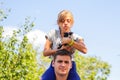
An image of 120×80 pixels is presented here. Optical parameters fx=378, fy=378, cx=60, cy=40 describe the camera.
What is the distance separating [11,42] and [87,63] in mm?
33958

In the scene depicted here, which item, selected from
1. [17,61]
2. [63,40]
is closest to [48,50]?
[63,40]

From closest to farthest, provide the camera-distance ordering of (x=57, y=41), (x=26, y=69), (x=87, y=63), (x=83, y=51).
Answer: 1. (x=83, y=51)
2. (x=57, y=41)
3. (x=26, y=69)
4. (x=87, y=63)

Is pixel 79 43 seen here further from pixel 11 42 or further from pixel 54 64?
pixel 11 42

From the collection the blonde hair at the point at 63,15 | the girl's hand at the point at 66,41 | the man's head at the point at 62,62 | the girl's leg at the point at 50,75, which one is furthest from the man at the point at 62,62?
the blonde hair at the point at 63,15

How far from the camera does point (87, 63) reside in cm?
5191

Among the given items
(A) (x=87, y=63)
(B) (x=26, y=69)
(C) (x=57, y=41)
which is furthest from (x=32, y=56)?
(A) (x=87, y=63)

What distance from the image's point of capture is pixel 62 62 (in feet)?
18.2

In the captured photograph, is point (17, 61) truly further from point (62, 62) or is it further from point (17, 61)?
point (62, 62)

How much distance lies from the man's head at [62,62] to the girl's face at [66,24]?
0.38 metres

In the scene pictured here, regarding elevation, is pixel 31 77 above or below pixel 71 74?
below

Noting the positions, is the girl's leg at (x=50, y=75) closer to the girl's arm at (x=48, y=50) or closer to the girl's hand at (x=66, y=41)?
the girl's arm at (x=48, y=50)

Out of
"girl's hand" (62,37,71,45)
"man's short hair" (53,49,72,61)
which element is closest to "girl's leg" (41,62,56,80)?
"man's short hair" (53,49,72,61)

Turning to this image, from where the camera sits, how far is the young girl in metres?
5.64

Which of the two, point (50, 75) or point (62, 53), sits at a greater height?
point (62, 53)
